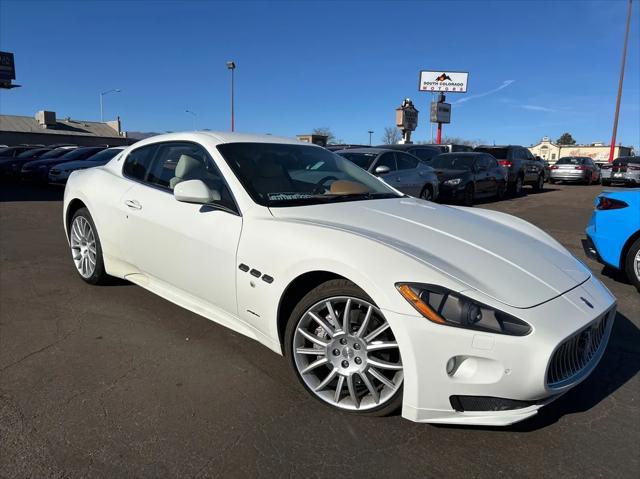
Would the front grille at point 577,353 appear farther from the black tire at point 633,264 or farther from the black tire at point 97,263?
the black tire at point 97,263

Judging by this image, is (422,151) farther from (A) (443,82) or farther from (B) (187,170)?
(A) (443,82)

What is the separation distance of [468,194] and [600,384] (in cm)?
992

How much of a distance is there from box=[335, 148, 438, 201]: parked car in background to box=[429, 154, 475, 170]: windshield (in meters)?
2.12

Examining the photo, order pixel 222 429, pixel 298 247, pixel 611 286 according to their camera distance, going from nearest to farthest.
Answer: pixel 222 429, pixel 298 247, pixel 611 286

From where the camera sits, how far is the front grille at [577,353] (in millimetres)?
2174

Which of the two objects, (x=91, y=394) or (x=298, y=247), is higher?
(x=298, y=247)

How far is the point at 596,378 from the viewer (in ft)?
9.65

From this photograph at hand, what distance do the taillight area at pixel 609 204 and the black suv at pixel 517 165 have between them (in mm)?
10414

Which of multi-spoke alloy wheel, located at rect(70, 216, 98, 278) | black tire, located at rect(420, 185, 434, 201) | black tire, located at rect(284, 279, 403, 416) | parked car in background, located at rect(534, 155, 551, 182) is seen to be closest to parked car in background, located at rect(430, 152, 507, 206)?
black tire, located at rect(420, 185, 434, 201)

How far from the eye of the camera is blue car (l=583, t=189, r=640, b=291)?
182 inches

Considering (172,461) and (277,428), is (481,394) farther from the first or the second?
(172,461)

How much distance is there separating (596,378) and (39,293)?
15.1ft

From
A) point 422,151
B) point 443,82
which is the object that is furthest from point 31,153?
point 443,82

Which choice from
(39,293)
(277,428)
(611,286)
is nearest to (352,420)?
(277,428)
